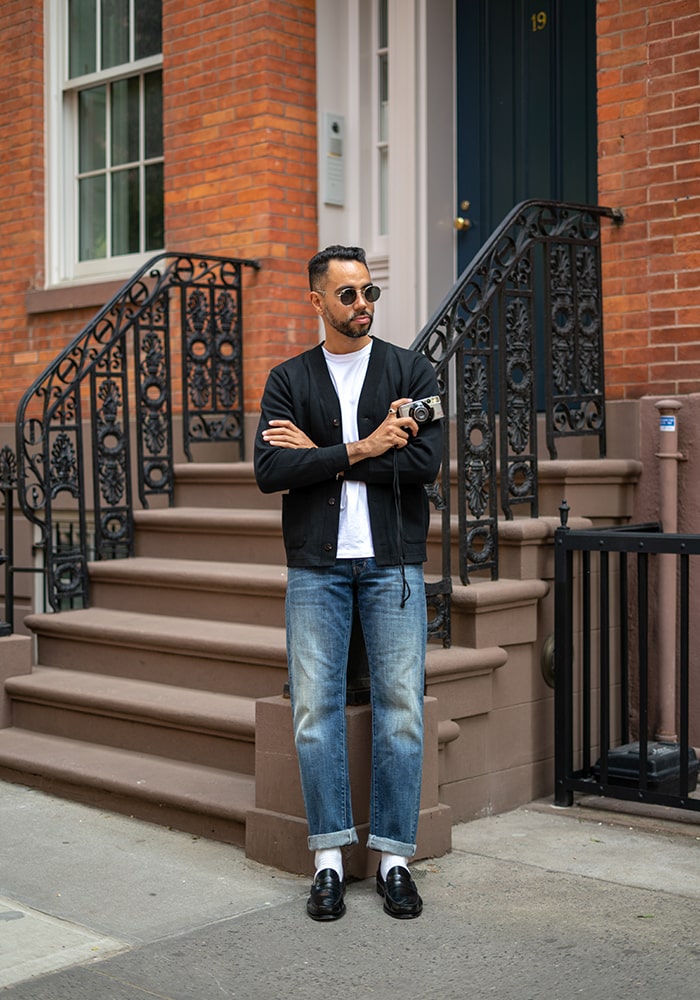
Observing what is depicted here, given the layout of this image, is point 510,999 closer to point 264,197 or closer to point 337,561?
point 337,561

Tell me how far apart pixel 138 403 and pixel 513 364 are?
2.39 metres

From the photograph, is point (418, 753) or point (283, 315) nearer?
point (418, 753)

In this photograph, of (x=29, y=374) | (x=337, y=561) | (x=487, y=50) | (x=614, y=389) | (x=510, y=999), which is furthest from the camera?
(x=29, y=374)

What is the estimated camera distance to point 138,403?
7535 mm

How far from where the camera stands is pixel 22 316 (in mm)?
9703

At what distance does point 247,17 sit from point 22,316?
2.82m

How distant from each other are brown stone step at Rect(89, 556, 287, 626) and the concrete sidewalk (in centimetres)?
131

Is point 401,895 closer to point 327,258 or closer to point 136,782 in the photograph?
point 136,782

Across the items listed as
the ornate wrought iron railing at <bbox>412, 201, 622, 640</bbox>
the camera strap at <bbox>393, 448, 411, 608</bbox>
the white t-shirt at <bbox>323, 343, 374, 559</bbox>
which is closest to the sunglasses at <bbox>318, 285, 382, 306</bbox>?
the white t-shirt at <bbox>323, 343, 374, 559</bbox>

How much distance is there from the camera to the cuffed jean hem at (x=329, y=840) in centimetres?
446

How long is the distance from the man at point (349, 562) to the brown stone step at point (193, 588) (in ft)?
5.63

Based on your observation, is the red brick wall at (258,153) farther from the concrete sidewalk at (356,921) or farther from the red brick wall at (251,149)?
the concrete sidewalk at (356,921)

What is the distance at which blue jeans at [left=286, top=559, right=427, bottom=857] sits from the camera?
14.7 feet

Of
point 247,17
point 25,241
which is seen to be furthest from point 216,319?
point 25,241
